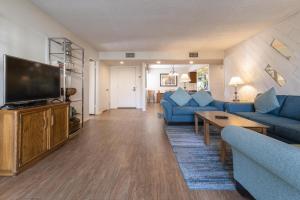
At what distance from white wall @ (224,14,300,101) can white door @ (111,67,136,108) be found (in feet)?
14.0

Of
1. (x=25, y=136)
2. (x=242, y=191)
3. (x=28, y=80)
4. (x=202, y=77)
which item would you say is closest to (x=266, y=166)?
(x=242, y=191)

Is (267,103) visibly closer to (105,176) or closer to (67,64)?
(105,176)

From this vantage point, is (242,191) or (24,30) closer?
(242,191)

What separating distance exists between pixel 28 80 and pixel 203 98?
4075 mm

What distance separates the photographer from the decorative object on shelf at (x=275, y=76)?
393 cm

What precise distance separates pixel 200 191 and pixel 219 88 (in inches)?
287

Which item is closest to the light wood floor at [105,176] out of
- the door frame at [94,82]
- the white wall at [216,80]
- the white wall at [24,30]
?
the white wall at [24,30]

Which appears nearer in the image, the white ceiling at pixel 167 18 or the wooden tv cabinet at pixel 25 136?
the wooden tv cabinet at pixel 25 136

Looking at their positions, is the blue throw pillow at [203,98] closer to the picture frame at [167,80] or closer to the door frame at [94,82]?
the door frame at [94,82]

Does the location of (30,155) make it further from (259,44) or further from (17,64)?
(259,44)

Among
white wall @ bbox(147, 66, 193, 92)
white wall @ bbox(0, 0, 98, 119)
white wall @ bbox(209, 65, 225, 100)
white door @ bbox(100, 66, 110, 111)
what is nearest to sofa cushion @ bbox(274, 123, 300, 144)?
white wall @ bbox(0, 0, 98, 119)

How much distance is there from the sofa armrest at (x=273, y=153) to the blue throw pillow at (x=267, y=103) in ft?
8.99

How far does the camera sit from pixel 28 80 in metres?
2.42

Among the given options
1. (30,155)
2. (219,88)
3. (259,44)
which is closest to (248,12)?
(259,44)
